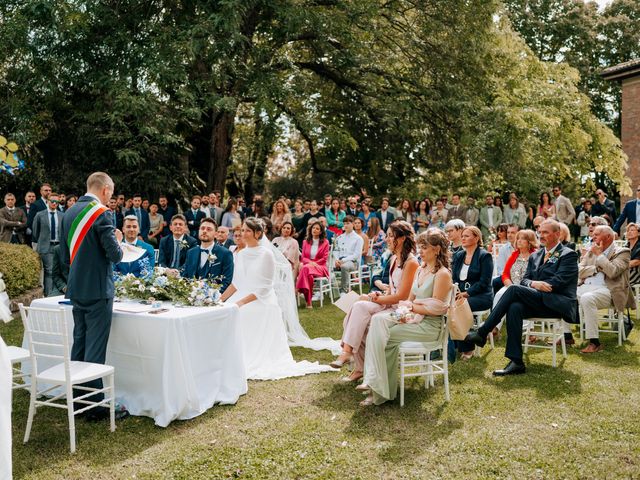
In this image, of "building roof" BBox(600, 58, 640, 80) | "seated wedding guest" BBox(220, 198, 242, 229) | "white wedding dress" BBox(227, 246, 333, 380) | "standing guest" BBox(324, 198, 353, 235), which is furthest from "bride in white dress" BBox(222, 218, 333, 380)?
"building roof" BBox(600, 58, 640, 80)

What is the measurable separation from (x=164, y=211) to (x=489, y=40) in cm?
918

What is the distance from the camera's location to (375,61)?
50.7 feet

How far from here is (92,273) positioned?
4.95m

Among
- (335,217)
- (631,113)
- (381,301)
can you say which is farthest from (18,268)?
(631,113)

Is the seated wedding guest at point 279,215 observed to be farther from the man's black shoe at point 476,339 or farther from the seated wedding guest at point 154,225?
the man's black shoe at point 476,339

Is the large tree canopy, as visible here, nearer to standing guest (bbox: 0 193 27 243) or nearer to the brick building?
standing guest (bbox: 0 193 27 243)

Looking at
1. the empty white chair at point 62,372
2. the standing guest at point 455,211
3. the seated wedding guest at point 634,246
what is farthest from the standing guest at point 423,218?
the empty white chair at point 62,372

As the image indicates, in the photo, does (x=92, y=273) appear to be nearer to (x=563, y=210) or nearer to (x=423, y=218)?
(x=423, y=218)

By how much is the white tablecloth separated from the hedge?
5451mm

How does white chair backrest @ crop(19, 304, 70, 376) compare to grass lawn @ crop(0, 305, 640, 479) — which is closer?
grass lawn @ crop(0, 305, 640, 479)

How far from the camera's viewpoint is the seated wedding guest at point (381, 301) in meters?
5.93

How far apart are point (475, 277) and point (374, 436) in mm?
3040

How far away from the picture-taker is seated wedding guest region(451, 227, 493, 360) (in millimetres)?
7055

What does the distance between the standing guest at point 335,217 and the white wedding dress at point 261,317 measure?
7.18m
